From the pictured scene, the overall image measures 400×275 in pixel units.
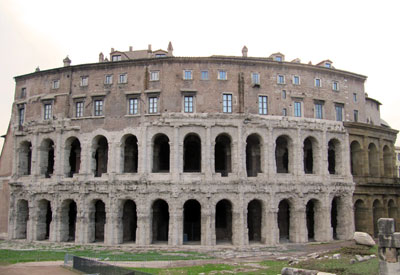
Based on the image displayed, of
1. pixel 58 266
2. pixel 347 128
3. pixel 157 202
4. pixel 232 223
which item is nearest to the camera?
pixel 58 266

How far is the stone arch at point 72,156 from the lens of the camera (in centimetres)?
3566

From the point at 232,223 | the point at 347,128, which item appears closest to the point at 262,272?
the point at 232,223

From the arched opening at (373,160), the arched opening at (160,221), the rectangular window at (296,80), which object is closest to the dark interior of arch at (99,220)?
the arched opening at (160,221)

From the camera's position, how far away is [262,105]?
34.5 m

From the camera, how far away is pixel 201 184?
31.8 metres

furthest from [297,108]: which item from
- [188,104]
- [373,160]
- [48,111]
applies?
[48,111]

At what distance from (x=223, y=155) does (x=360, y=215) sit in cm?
1487

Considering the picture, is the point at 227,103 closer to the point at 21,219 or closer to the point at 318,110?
the point at 318,110

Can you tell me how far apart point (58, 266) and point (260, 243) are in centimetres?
1644

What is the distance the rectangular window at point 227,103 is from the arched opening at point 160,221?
10009 millimetres

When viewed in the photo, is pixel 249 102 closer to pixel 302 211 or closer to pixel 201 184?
pixel 201 184

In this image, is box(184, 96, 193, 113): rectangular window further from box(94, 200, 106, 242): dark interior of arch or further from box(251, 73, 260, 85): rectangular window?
box(94, 200, 106, 242): dark interior of arch

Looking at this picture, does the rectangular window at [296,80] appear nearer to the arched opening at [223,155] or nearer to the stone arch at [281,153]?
the stone arch at [281,153]

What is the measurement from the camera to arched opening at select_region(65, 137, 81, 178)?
117 ft
